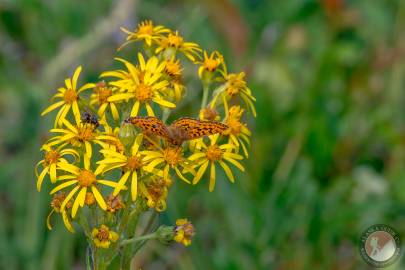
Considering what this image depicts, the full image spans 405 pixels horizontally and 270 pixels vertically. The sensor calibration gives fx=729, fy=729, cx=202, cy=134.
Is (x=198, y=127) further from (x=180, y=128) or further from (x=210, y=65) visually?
(x=210, y=65)

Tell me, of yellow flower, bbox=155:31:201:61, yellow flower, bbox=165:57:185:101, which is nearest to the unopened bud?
yellow flower, bbox=165:57:185:101

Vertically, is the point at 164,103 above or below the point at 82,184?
above

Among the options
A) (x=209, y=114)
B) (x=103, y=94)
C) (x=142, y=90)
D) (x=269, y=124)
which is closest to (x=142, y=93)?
(x=142, y=90)

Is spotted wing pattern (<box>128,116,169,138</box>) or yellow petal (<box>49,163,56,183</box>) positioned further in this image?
yellow petal (<box>49,163,56,183</box>)

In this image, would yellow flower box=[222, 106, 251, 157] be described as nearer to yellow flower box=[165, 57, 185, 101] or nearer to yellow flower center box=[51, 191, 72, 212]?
yellow flower box=[165, 57, 185, 101]

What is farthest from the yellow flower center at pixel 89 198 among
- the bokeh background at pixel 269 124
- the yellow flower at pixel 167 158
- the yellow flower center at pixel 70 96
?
the bokeh background at pixel 269 124

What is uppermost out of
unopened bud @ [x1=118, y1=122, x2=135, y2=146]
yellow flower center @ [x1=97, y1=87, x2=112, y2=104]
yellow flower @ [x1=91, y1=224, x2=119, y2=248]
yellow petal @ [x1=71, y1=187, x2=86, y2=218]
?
yellow flower center @ [x1=97, y1=87, x2=112, y2=104]

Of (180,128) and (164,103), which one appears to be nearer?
(180,128)
